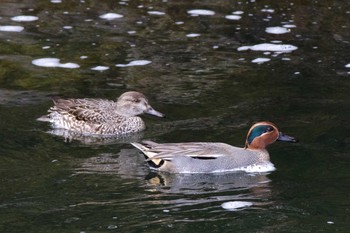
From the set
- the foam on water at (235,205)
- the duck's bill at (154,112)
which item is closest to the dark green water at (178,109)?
the foam on water at (235,205)

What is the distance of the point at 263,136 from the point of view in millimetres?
10977

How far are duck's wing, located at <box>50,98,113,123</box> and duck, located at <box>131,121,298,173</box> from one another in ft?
6.33

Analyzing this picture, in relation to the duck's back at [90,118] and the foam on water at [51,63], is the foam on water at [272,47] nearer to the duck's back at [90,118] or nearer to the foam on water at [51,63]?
the foam on water at [51,63]

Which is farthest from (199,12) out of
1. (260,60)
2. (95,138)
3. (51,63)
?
(95,138)

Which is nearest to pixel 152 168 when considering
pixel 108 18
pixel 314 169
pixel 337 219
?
pixel 314 169

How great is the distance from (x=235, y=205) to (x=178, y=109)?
3787 millimetres

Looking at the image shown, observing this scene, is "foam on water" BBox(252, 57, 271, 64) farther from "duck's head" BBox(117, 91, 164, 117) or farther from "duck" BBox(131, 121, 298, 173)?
"duck" BBox(131, 121, 298, 173)

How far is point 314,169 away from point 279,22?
23.7 ft

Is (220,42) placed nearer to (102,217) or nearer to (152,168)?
(152,168)

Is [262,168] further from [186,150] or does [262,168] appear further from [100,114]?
[100,114]

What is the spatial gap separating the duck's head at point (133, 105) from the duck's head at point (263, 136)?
5.82 feet

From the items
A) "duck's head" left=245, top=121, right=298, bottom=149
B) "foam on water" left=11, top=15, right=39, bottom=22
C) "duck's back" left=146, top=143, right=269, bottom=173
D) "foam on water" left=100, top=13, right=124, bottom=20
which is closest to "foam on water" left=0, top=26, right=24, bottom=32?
"foam on water" left=11, top=15, right=39, bottom=22

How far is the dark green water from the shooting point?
905 centimetres

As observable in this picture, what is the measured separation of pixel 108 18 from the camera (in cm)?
1750
